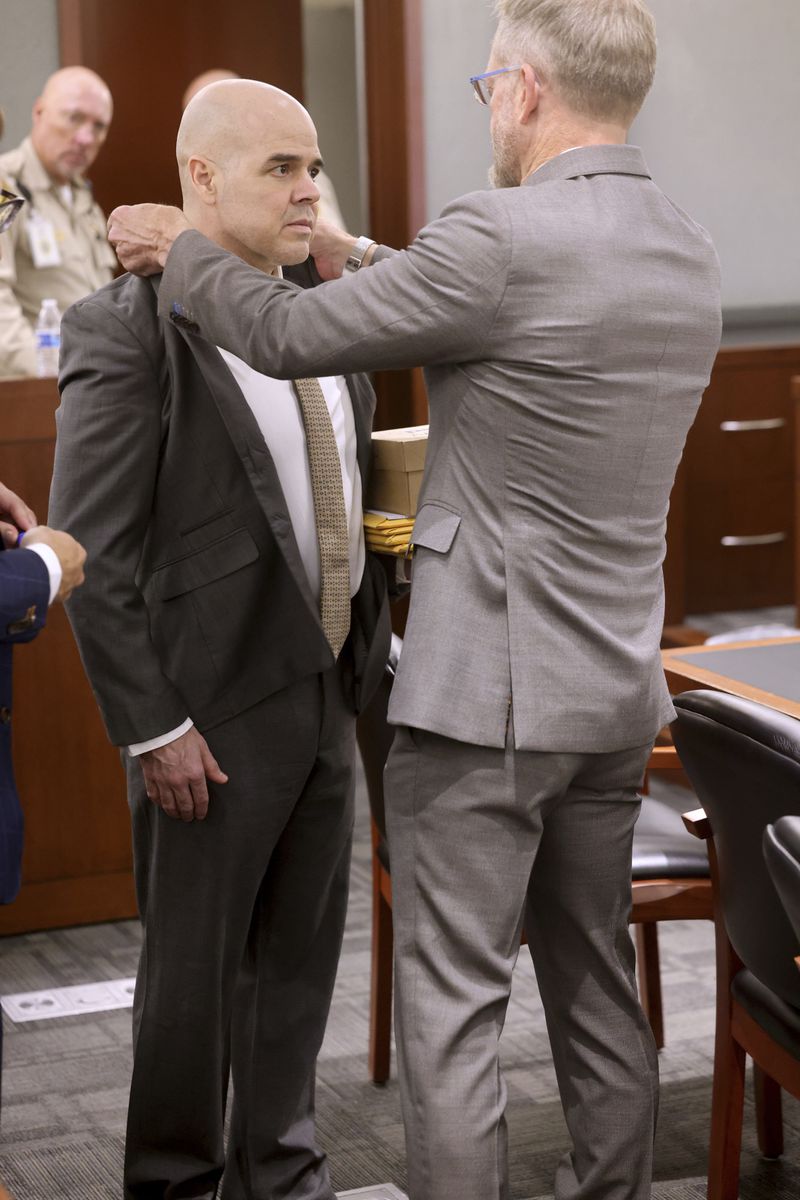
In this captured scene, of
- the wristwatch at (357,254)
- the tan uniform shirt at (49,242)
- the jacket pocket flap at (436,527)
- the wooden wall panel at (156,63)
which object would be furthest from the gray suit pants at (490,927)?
the wooden wall panel at (156,63)

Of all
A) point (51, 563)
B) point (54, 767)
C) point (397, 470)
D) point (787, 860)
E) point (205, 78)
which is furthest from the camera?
point (205, 78)

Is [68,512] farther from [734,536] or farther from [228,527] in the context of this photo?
[734,536]

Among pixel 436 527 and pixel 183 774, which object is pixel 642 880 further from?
pixel 436 527

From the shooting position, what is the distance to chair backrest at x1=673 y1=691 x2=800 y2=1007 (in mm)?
1853

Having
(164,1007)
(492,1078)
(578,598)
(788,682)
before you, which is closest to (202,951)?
(164,1007)

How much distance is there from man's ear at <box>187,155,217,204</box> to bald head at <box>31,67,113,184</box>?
3758 millimetres

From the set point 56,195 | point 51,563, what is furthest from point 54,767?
point 56,195

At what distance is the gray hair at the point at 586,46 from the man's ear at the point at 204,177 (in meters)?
0.42

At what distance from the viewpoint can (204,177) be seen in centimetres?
202

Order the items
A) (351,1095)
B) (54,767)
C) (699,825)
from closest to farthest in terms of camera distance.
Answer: (699,825) < (351,1095) < (54,767)

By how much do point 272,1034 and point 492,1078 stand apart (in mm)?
516

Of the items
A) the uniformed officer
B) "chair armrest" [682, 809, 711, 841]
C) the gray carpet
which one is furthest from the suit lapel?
the uniformed officer

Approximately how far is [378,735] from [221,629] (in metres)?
0.62

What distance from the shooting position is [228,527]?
2.07 metres
